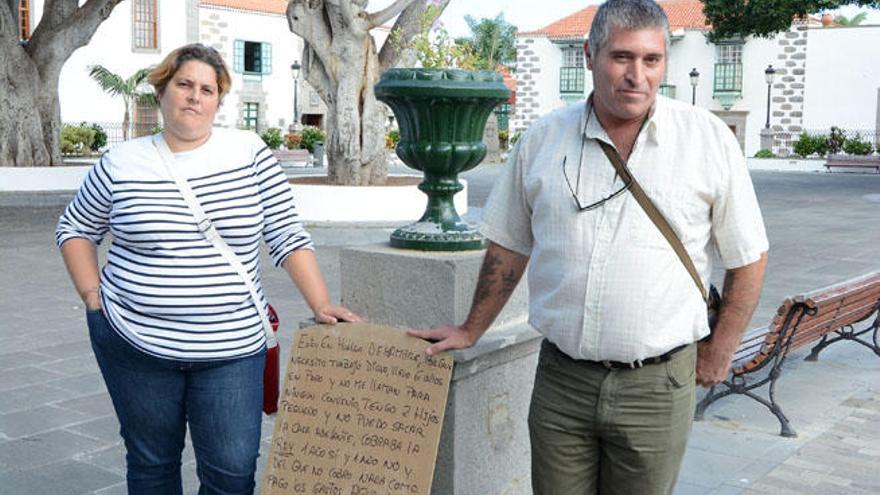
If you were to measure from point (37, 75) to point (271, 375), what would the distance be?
15.9 metres

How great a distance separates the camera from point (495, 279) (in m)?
2.72

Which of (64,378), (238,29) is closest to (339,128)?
(64,378)

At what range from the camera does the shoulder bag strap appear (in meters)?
2.38

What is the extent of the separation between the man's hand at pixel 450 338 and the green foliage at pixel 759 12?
73.1 feet

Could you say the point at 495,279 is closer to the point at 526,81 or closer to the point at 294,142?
the point at 294,142

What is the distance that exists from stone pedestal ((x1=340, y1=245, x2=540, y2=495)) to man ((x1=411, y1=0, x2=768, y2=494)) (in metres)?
0.50

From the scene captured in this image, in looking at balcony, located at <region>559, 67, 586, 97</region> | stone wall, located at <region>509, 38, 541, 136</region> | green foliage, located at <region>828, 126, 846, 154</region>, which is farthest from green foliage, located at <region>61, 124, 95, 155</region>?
green foliage, located at <region>828, 126, 846, 154</region>

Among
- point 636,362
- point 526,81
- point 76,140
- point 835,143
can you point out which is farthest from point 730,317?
point 526,81

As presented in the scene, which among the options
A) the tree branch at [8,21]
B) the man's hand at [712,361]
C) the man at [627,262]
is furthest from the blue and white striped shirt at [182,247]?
the tree branch at [8,21]

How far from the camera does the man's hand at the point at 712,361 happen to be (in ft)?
8.37

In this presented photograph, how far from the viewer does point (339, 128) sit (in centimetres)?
1372

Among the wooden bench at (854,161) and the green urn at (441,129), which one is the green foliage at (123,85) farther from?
the green urn at (441,129)

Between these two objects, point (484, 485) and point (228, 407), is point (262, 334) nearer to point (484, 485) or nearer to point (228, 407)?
point (228, 407)

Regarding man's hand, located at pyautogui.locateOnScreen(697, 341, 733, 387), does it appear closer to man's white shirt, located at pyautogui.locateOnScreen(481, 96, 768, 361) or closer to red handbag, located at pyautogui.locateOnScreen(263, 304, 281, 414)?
man's white shirt, located at pyautogui.locateOnScreen(481, 96, 768, 361)
